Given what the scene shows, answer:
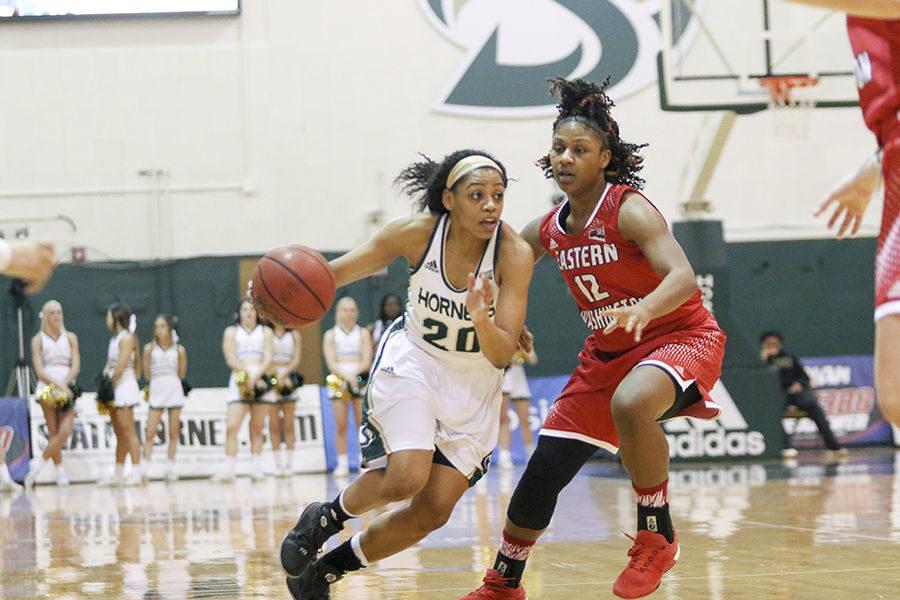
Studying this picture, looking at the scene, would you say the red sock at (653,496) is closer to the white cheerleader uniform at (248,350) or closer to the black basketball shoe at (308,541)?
the black basketball shoe at (308,541)

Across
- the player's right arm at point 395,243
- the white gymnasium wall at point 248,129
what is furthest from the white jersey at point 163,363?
the player's right arm at point 395,243

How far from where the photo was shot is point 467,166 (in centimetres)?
482

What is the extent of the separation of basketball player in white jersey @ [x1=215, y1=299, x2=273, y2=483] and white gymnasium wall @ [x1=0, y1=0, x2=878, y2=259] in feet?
9.54

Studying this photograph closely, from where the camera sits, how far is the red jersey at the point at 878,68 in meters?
3.38

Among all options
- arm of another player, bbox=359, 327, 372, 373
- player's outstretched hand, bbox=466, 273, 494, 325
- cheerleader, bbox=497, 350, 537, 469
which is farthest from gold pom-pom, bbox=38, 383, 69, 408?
player's outstretched hand, bbox=466, 273, 494, 325

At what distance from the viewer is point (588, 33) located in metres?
16.6

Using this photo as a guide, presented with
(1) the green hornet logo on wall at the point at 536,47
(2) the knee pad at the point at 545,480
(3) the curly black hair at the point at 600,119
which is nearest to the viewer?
(2) the knee pad at the point at 545,480

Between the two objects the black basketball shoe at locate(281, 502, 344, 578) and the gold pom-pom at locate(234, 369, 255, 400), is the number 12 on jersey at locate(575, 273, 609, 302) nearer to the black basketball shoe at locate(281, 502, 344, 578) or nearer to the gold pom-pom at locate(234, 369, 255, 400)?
the black basketball shoe at locate(281, 502, 344, 578)

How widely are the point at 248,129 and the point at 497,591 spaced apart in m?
12.1

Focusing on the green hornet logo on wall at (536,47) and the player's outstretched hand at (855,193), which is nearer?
the player's outstretched hand at (855,193)

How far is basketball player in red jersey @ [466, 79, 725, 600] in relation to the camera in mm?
4500

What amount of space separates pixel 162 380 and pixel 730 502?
6.73 m

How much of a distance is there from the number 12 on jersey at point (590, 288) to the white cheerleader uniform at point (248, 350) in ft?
28.0

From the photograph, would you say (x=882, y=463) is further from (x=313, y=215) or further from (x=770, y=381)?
(x=313, y=215)
